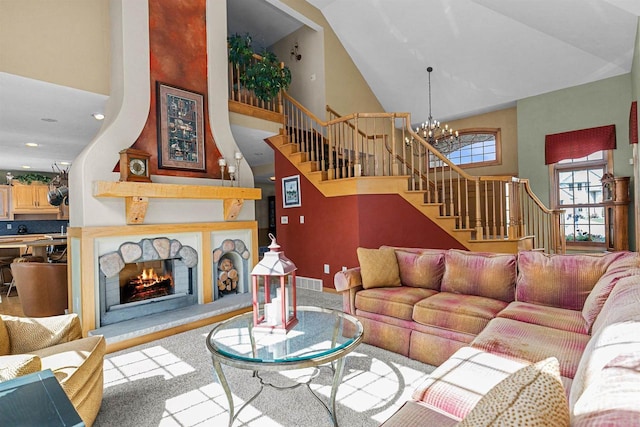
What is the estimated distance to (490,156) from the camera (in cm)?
742

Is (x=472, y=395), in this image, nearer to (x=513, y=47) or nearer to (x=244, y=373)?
(x=244, y=373)

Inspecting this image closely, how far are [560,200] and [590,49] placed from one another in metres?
2.62

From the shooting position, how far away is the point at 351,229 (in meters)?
5.00

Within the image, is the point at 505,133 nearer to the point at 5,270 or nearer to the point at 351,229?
the point at 351,229

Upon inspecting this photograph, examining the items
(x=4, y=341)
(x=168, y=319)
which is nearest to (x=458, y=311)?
(x=168, y=319)

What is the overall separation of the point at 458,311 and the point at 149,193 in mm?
3107

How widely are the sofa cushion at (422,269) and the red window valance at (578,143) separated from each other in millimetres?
4573

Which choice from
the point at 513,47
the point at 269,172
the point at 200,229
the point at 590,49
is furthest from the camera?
the point at 269,172

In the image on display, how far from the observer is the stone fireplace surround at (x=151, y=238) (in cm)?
326

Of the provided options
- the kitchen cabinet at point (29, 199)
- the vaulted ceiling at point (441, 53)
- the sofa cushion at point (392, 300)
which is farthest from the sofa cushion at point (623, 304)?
the kitchen cabinet at point (29, 199)

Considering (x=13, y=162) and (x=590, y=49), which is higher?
(x=590, y=49)

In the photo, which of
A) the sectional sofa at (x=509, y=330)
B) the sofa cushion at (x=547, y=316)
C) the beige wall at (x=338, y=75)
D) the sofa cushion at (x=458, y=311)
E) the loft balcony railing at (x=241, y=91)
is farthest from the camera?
the beige wall at (x=338, y=75)

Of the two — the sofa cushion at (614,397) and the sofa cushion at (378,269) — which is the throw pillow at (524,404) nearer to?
the sofa cushion at (614,397)

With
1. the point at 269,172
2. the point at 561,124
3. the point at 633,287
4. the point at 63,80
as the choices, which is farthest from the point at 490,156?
the point at 63,80
